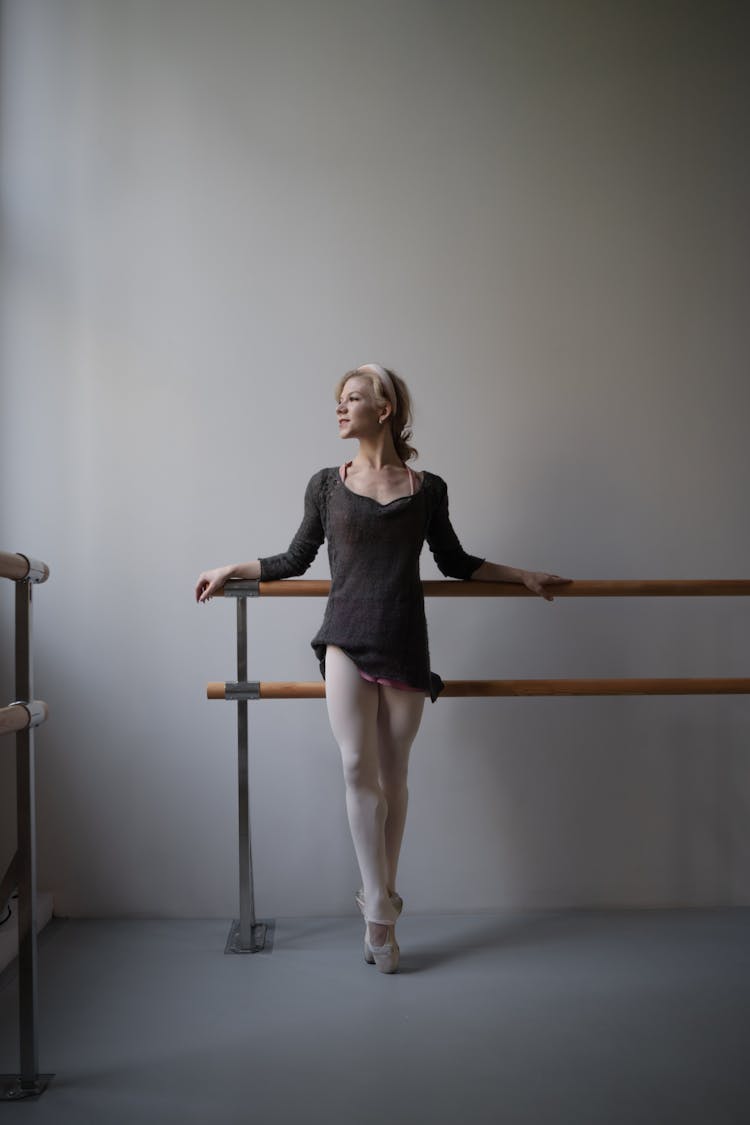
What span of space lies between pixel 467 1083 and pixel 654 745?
1340 mm

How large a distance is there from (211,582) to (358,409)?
0.55m

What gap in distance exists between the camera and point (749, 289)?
8.89 ft

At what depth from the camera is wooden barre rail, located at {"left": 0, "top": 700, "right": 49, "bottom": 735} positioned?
144cm

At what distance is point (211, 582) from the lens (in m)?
2.18

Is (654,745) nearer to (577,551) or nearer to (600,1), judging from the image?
(577,551)

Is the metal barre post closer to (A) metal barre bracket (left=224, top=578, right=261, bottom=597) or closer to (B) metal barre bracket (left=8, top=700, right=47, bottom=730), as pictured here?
→ (A) metal barre bracket (left=224, top=578, right=261, bottom=597)

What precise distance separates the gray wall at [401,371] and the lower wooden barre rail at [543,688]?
0.36 metres

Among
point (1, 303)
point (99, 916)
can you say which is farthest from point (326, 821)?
point (1, 303)

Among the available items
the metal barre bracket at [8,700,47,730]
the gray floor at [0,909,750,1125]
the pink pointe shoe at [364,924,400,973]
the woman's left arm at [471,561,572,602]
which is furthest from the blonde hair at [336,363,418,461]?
the gray floor at [0,909,750,1125]

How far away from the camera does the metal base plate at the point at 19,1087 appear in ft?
5.01

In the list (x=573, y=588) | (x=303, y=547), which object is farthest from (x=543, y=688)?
(x=303, y=547)

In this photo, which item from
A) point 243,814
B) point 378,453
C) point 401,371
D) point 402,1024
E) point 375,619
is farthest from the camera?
point 401,371

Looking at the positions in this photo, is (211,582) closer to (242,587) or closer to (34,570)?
(242,587)

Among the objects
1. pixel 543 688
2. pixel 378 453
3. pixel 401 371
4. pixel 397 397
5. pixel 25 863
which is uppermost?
pixel 401 371
